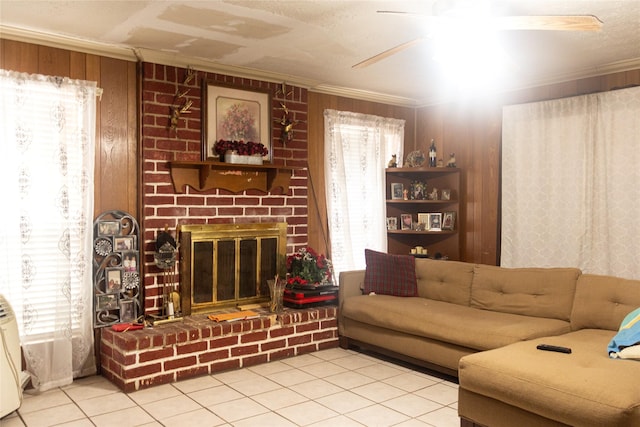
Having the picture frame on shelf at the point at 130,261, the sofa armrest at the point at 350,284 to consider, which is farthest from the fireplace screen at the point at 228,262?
the sofa armrest at the point at 350,284

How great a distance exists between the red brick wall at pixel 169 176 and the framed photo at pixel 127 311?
0.39ft

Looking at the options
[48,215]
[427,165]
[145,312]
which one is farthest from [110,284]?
[427,165]

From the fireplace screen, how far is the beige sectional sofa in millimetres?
714

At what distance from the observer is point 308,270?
4777mm

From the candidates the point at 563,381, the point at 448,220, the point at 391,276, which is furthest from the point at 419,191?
the point at 563,381

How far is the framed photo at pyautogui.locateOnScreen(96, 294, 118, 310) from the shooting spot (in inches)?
154

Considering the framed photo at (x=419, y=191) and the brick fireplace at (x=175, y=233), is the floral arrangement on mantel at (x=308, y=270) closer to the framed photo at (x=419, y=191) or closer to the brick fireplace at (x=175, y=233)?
the brick fireplace at (x=175, y=233)

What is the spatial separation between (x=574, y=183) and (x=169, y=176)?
346 cm

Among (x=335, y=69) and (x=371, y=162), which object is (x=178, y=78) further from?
(x=371, y=162)

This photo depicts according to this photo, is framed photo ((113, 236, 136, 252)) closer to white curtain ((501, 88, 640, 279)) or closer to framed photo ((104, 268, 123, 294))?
framed photo ((104, 268, 123, 294))

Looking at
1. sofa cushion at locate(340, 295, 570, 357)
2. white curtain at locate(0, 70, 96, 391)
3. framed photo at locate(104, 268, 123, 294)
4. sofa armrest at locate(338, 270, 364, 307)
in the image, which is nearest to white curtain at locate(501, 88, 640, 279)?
sofa cushion at locate(340, 295, 570, 357)

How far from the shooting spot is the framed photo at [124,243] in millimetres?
3988

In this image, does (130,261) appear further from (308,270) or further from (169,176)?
(308,270)

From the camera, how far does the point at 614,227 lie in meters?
4.39
